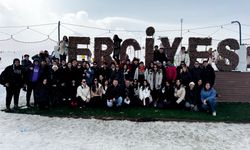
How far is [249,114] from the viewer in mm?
15523

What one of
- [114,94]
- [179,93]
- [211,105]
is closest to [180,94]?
[179,93]

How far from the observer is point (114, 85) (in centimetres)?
1524

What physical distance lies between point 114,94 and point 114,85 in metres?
0.36

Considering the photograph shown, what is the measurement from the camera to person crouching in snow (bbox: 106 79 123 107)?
50.0ft

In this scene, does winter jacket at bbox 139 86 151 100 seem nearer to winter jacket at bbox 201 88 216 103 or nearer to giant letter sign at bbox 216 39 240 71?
winter jacket at bbox 201 88 216 103

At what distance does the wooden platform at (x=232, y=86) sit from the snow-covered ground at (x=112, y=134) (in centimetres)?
404

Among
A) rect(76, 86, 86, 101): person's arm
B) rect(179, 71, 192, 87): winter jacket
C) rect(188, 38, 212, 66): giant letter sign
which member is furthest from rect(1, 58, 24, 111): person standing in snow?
rect(188, 38, 212, 66): giant letter sign

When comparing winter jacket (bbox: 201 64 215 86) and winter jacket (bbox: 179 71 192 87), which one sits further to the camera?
winter jacket (bbox: 201 64 215 86)

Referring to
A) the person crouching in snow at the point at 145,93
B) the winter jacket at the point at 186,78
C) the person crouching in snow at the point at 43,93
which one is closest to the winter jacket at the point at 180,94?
the winter jacket at the point at 186,78

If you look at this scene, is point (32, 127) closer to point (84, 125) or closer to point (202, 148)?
point (84, 125)

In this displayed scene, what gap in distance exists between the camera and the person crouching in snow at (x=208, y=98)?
15023mm

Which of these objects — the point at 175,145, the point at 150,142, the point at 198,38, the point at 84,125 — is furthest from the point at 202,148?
the point at 198,38

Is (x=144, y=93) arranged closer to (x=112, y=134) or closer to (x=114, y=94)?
(x=114, y=94)

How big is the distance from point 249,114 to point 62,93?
7.70 metres
